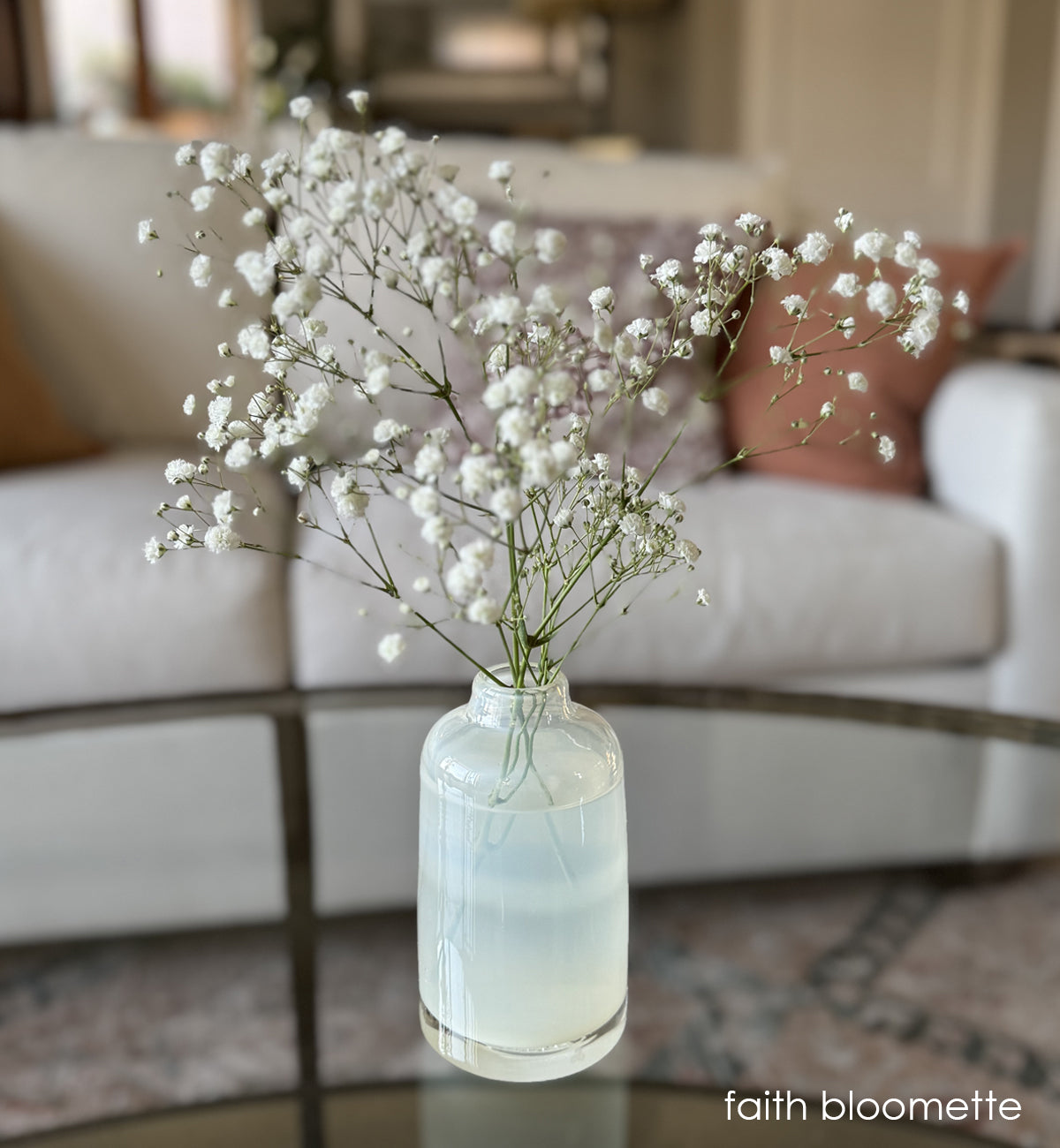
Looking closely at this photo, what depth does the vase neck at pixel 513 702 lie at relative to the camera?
1.66 ft

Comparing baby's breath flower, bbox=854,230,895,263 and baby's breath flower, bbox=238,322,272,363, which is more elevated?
baby's breath flower, bbox=854,230,895,263

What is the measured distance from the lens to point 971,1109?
0.75 meters

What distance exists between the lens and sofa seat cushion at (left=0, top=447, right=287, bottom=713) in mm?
1172

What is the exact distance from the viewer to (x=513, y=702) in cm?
51

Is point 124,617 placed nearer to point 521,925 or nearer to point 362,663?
point 362,663

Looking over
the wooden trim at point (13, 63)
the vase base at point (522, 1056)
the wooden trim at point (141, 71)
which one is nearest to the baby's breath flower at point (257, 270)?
the vase base at point (522, 1056)

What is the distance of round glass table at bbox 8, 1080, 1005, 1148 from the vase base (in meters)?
0.10

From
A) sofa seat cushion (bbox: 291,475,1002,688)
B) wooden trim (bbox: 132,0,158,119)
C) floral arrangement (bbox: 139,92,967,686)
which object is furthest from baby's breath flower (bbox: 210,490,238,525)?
wooden trim (bbox: 132,0,158,119)

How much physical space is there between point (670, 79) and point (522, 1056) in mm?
4381

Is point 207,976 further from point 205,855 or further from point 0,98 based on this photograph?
point 0,98

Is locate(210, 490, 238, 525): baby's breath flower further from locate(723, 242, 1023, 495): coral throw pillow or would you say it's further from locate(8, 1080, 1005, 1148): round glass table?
locate(723, 242, 1023, 495): coral throw pillow

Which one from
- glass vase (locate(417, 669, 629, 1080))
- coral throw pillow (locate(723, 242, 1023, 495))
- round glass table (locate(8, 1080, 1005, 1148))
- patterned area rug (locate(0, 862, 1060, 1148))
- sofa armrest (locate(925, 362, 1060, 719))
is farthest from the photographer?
coral throw pillow (locate(723, 242, 1023, 495))

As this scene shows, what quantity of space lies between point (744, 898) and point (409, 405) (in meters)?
0.80

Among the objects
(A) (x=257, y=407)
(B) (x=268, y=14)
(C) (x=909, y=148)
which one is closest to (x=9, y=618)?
(A) (x=257, y=407)
